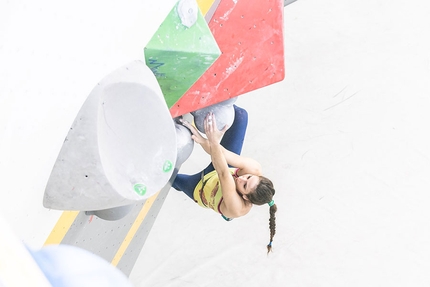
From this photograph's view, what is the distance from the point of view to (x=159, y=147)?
49.1 inches

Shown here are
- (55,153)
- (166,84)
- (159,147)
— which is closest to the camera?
(55,153)

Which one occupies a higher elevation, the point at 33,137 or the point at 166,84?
the point at 33,137

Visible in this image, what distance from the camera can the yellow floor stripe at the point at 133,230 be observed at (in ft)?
6.91

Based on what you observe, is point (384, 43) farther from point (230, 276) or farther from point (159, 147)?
point (159, 147)

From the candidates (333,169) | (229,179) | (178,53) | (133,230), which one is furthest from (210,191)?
(333,169)

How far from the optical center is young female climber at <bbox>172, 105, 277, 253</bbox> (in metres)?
1.69

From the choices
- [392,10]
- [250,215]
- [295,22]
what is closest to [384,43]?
[392,10]

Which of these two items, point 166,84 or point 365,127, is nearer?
point 166,84

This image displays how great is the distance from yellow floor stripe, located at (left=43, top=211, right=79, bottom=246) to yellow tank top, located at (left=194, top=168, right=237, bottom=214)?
2.10ft

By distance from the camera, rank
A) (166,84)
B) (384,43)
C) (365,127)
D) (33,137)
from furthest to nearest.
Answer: (384,43), (365,127), (166,84), (33,137)

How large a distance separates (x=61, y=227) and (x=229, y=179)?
2.10 feet

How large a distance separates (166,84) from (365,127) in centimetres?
175

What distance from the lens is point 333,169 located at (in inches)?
112

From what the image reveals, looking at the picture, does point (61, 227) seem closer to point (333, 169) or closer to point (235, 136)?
point (235, 136)
